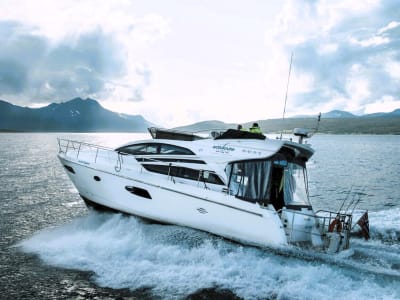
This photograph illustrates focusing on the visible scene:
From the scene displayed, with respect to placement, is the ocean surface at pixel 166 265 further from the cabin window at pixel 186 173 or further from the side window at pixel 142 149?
the side window at pixel 142 149

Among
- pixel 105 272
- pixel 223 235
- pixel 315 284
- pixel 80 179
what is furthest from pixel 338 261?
pixel 80 179

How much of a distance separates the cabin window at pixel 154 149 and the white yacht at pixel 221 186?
3cm

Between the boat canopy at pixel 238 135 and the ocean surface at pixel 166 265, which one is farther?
the boat canopy at pixel 238 135

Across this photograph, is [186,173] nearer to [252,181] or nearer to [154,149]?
[154,149]

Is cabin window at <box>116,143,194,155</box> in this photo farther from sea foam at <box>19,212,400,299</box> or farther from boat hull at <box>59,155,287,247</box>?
sea foam at <box>19,212,400,299</box>

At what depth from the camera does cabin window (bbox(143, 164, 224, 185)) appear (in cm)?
1107

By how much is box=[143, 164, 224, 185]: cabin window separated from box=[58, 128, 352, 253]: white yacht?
3cm

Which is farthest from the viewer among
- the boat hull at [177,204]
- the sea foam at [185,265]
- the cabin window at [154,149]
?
the cabin window at [154,149]

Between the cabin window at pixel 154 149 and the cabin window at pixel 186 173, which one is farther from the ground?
the cabin window at pixel 154 149

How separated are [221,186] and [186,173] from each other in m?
1.31

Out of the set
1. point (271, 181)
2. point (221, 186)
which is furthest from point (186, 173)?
point (271, 181)

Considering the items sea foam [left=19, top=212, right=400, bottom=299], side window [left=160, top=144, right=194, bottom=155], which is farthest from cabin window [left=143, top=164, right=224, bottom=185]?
sea foam [left=19, top=212, right=400, bottom=299]

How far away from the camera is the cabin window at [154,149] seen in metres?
11.9

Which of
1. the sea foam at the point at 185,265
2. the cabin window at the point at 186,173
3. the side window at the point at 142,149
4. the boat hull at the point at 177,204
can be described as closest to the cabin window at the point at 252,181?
the boat hull at the point at 177,204
